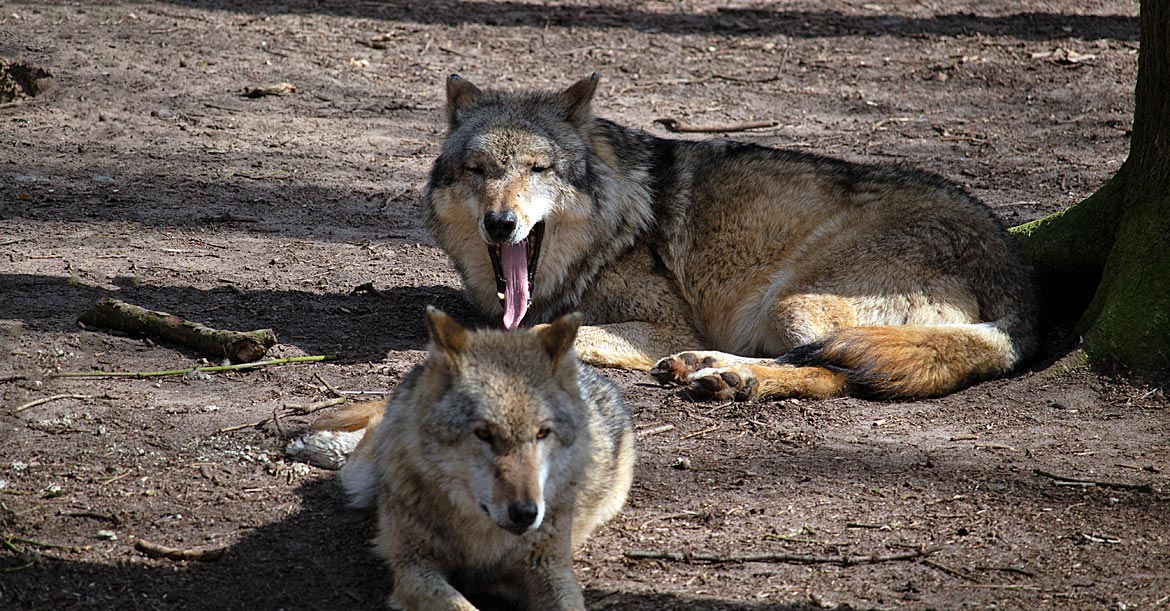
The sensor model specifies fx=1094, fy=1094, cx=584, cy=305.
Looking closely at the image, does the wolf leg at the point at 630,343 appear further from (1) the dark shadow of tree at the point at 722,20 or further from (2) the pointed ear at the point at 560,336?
(1) the dark shadow of tree at the point at 722,20

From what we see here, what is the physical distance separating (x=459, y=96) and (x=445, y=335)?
3.23m

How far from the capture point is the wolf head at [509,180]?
5.98 metres

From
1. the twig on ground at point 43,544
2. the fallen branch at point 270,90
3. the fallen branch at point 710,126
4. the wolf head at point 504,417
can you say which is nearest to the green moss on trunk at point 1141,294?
the wolf head at point 504,417

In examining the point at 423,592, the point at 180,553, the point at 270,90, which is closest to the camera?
the point at 423,592

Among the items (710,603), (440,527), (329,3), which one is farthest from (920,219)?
(329,3)

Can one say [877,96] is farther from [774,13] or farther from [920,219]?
[920,219]

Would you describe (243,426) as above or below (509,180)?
below

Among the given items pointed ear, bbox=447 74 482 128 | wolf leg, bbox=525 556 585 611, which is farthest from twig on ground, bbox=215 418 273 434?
pointed ear, bbox=447 74 482 128

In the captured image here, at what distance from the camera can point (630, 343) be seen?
243 inches

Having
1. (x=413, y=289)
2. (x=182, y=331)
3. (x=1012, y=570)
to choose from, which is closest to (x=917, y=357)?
(x=1012, y=570)

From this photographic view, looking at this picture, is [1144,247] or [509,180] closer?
[1144,247]

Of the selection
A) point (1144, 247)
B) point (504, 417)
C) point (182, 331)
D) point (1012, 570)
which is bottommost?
point (182, 331)

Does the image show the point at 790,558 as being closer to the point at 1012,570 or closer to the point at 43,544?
the point at 1012,570

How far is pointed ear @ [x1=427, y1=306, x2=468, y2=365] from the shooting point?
344 centimetres
